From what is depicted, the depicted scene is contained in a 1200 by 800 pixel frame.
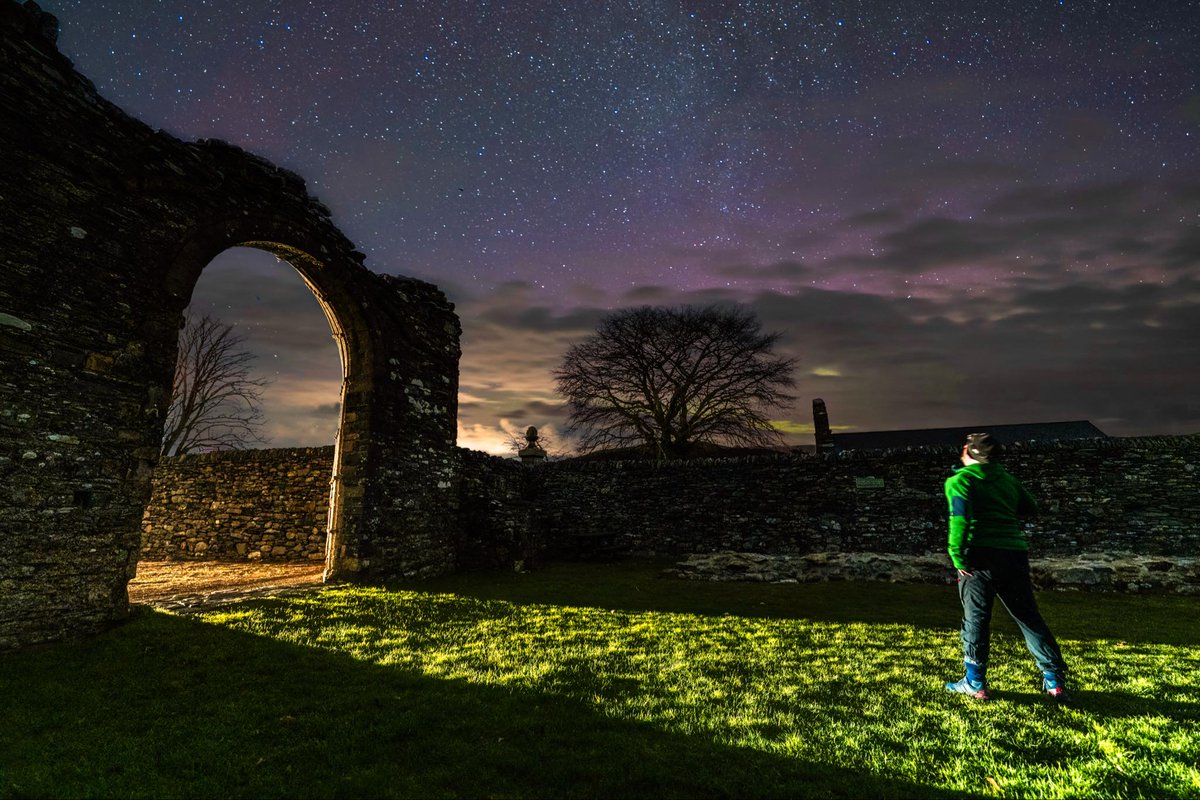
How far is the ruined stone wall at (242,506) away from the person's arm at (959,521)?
12.8m

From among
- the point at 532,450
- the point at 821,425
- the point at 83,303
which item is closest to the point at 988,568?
the point at 83,303

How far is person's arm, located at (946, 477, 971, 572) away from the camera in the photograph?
4195mm

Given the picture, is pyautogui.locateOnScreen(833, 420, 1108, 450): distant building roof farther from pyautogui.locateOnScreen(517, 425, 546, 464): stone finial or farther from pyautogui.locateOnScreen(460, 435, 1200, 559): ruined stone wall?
pyautogui.locateOnScreen(517, 425, 546, 464): stone finial

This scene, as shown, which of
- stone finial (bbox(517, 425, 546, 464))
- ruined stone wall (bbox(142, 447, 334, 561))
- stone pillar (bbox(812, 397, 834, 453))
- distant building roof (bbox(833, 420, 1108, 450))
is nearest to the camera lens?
ruined stone wall (bbox(142, 447, 334, 561))

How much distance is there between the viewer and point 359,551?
9242 millimetres

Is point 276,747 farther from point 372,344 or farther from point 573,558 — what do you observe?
point 573,558

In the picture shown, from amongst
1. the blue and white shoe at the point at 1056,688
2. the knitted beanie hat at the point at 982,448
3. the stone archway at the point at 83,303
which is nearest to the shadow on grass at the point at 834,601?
the blue and white shoe at the point at 1056,688

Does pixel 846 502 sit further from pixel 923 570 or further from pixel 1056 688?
pixel 1056 688

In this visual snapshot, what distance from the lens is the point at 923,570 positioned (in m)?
11.2

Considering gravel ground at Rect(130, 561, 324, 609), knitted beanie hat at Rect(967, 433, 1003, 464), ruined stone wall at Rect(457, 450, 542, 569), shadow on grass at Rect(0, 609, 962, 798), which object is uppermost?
knitted beanie hat at Rect(967, 433, 1003, 464)

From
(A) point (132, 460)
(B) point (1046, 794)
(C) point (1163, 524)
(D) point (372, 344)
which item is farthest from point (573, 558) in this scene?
(C) point (1163, 524)

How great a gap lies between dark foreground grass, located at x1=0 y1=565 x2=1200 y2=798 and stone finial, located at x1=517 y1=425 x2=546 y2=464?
11.0 m

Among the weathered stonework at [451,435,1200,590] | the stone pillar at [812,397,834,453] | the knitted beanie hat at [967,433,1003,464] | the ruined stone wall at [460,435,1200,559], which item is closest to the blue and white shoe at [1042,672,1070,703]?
the knitted beanie hat at [967,433,1003,464]

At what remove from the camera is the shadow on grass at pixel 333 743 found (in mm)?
2734
